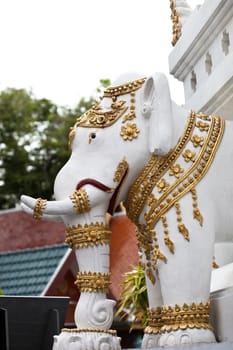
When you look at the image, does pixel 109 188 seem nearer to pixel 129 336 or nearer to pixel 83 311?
pixel 83 311

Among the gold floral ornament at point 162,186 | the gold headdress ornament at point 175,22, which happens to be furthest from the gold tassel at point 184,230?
the gold headdress ornament at point 175,22

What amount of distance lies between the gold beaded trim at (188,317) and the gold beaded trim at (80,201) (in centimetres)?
44

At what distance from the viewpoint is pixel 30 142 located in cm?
1808

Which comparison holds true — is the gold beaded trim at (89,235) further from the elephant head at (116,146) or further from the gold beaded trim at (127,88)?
the gold beaded trim at (127,88)

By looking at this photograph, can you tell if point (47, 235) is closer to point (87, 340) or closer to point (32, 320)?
point (32, 320)

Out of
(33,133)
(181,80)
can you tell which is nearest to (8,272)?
(181,80)

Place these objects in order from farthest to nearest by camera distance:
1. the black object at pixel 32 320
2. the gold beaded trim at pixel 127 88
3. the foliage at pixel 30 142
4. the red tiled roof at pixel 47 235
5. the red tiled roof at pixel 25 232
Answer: the foliage at pixel 30 142 < the red tiled roof at pixel 25 232 < the red tiled roof at pixel 47 235 < the black object at pixel 32 320 < the gold beaded trim at pixel 127 88

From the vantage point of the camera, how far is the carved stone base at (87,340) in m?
2.56

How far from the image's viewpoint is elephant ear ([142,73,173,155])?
267 cm

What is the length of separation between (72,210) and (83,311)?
0.34m

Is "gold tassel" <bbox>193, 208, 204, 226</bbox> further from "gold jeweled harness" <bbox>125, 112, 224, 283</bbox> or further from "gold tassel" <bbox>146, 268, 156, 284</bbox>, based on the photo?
"gold tassel" <bbox>146, 268, 156, 284</bbox>

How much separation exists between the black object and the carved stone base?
1.83 feet

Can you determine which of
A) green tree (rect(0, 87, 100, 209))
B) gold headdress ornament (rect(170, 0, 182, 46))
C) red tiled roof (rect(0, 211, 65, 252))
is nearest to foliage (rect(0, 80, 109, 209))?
green tree (rect(0, 87, 100, 209))

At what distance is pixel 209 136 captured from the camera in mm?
2764
